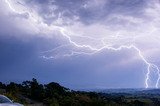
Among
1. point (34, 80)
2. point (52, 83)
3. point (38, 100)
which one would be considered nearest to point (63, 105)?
point (38, 100)

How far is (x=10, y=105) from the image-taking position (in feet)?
65.9

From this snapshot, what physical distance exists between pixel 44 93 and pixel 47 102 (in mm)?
6039

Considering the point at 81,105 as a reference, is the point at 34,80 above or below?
above

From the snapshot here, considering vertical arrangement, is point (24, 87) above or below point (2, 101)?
above

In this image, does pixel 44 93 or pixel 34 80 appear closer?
pixel 44 93

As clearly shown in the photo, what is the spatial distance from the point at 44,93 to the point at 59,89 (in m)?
8.56

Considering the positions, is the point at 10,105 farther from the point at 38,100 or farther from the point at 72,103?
the point at 38,100

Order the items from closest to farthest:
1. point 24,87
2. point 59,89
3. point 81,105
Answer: point 81,105, point 24,87, point 59,89

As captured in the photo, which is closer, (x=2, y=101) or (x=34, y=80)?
(x=2, y=101)

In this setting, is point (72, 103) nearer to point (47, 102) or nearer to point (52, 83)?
point (47, 102)

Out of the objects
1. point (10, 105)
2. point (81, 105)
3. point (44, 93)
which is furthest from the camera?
point (44, 93)

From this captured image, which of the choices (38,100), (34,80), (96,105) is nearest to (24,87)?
(34,80)

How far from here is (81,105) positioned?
44.1 meters

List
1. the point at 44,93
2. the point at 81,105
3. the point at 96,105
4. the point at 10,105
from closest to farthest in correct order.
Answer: the point at 10,105 < the point at 96,105 < the point at 81,105 < the point at 44,93
